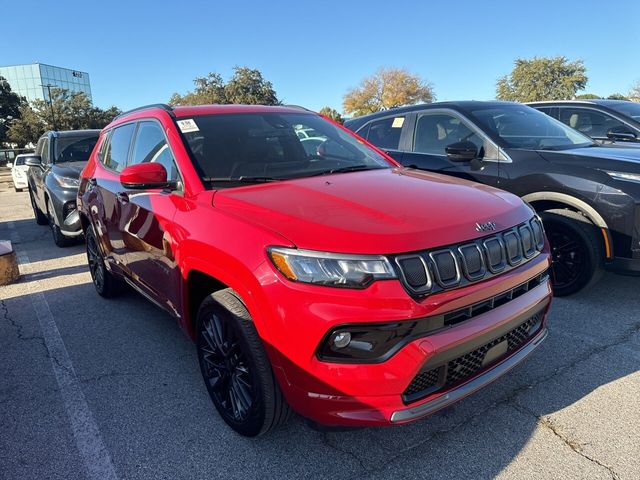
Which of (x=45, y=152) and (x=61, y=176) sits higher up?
(x=45, y=152)

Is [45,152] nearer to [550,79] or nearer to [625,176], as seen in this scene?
[625,176]

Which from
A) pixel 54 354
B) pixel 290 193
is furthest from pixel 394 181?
pixel 54 354

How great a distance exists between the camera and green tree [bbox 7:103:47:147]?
146ft

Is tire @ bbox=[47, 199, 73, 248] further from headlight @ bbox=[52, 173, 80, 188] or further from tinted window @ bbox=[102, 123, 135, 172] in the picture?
tinted window @ bbox=[102, 123, 135, 172]

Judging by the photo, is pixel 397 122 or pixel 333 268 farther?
pixel 397 122

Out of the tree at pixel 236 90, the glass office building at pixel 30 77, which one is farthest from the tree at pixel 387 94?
the glass office building at pixel 30 77

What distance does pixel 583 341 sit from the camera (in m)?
3.43

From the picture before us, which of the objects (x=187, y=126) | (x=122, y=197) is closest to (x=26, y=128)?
(x=122, y=197)

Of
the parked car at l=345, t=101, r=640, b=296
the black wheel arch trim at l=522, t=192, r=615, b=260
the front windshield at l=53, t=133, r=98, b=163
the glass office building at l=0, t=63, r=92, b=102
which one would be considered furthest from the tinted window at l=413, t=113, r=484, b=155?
the glass office building at l=0, t=63, r=92, b=102

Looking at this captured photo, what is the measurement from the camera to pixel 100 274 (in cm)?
482

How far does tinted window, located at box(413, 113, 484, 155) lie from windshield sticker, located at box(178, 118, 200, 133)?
2.87 m

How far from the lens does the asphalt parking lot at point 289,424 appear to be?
2.27m

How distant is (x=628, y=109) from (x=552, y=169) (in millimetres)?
4067

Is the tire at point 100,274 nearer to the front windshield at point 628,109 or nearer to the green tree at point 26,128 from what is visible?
the front windshield at point 628,109
